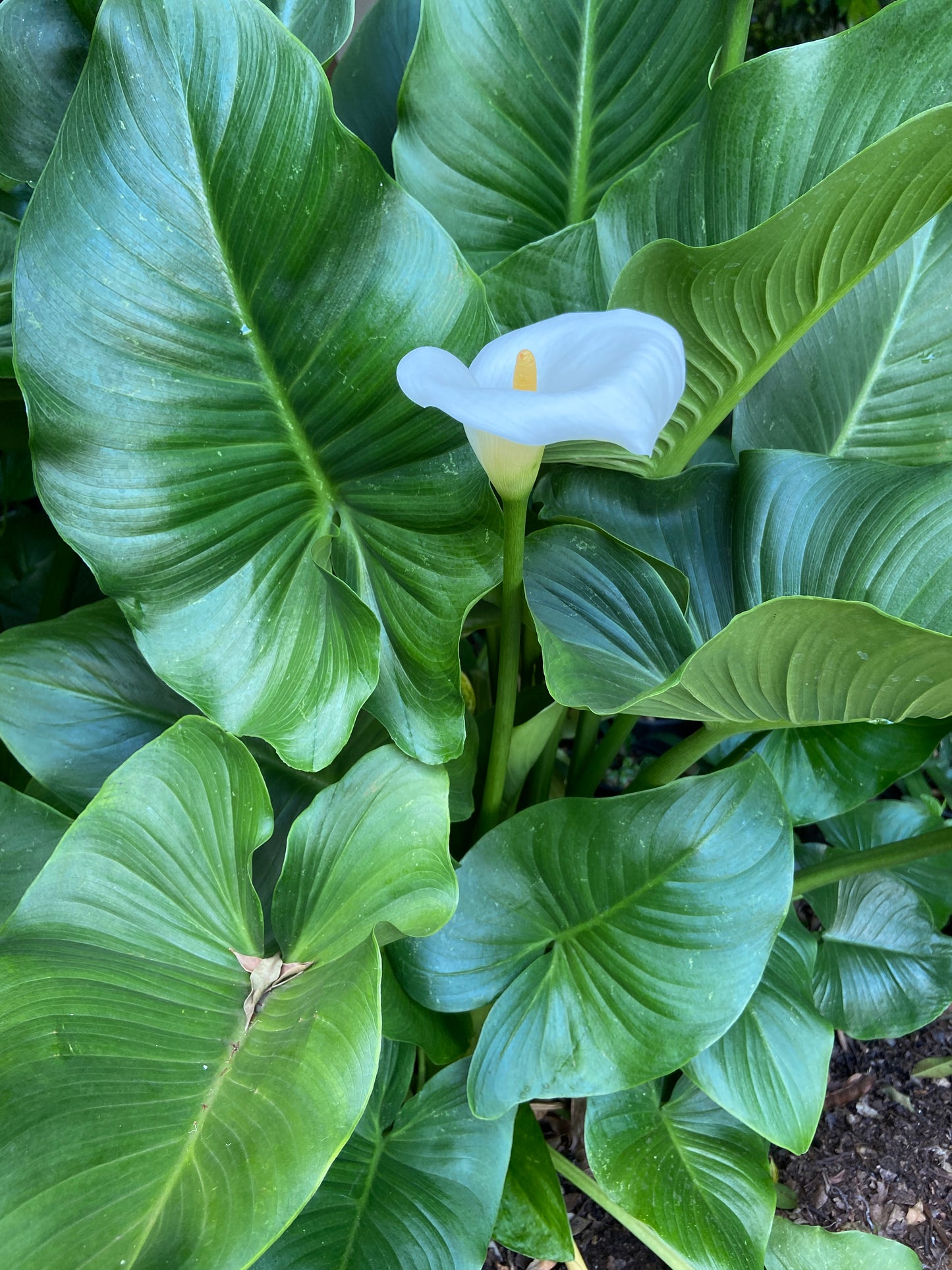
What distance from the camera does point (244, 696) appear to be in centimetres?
62

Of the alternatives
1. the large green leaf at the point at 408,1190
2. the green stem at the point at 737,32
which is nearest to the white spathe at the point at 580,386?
the green stem at the point at 737,32

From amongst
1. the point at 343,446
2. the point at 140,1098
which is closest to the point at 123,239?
the point at 343,446

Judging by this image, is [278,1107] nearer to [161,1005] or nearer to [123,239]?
[161,1005]

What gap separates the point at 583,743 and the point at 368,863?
39 cm

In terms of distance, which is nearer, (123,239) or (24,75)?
(123,239)

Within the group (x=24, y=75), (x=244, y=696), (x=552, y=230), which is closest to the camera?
(x=244, y=696)

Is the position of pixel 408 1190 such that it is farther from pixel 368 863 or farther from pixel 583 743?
pixel 583 743

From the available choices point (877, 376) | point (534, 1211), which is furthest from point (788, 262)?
point (534, 1211)

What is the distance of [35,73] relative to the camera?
785 millimetres

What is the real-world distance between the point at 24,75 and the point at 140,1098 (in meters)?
0.83

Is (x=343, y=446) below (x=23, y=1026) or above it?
above

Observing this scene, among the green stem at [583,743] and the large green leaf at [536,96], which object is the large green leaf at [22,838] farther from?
the large green leaf at [536,96]

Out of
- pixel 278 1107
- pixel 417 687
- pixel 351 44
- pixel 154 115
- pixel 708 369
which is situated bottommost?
pixel 278 1107

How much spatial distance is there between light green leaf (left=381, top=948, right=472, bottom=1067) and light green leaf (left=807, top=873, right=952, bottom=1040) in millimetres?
368
